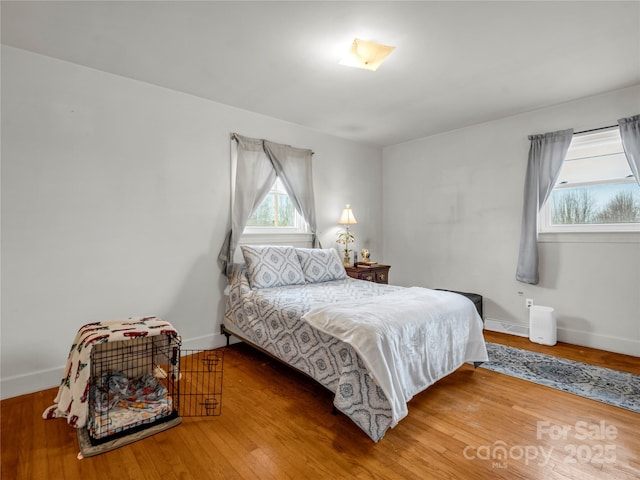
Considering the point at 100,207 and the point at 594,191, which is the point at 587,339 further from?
the point at 100,207

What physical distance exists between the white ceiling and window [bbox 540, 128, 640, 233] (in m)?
0.54

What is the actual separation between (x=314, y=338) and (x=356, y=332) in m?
0.38

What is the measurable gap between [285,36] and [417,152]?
3038mm

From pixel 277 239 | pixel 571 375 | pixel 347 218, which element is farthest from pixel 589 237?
pixel 277 239

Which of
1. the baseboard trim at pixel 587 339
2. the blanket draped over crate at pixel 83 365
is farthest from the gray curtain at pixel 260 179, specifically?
the baseboard trim at pixel 587 339

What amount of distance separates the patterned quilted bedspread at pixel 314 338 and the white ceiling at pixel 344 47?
1879 mm

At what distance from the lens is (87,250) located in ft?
8.79

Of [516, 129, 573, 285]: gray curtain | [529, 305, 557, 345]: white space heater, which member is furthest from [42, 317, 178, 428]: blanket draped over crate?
[516, 129, 573, 285]: gray curtain

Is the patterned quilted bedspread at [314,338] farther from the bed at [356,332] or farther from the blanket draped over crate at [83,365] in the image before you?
the blanket draped over crate at [83,365]

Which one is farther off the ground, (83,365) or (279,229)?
(279,229)

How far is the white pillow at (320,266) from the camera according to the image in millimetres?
3423

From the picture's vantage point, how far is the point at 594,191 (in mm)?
3379

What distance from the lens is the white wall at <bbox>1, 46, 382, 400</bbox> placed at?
2406 mm

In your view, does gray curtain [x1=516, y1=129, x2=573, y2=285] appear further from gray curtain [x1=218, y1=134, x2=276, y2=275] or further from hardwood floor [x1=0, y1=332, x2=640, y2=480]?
gray curtain [x1=218, y1=134, x2=276, y2=275]
